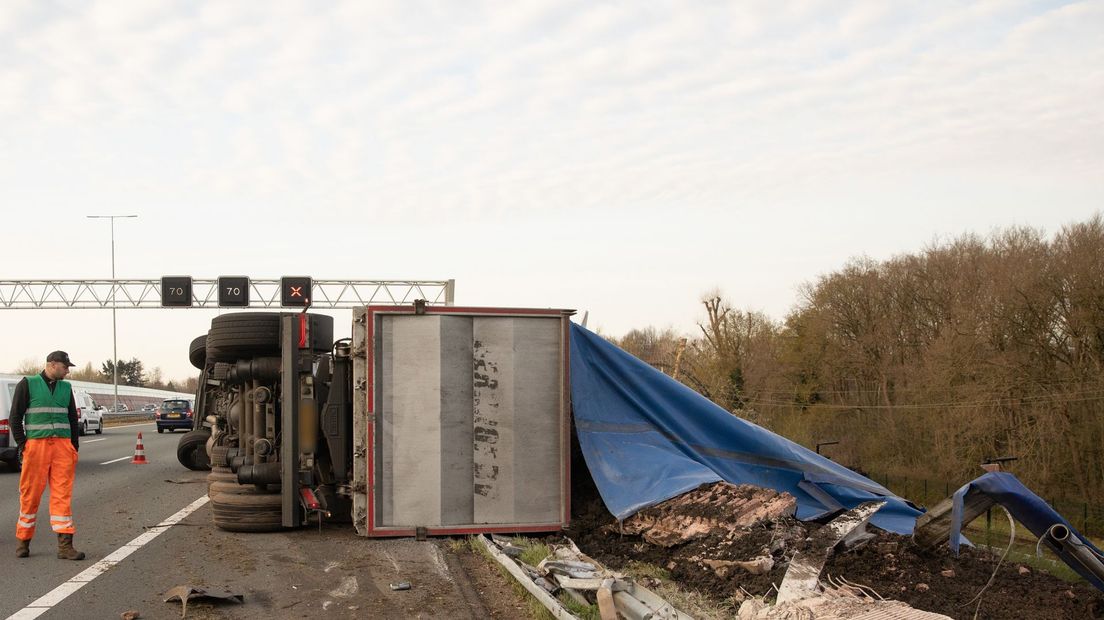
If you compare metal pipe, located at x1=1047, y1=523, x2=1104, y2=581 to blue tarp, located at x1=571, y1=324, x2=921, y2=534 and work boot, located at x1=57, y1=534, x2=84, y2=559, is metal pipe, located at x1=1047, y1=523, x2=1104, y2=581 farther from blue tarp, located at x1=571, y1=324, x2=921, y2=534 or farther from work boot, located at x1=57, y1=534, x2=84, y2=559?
work boot, located at x1=57, y1=534, x2=84, y2=559

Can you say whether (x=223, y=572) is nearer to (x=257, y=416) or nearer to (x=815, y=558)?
(x=257, y=416)

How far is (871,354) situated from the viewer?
119 feet

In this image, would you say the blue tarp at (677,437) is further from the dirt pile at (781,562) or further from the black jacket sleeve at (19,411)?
the black jacket sleeve at (19,411)

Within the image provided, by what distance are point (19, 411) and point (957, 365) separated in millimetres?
27137

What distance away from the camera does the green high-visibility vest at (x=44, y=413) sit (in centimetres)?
836

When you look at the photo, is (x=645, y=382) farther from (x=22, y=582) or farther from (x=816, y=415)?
(x=816, y=415)

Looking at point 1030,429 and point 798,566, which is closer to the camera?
point 798,566

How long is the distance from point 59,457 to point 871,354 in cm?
3244

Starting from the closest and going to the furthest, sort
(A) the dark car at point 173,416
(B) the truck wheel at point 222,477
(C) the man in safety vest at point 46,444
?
(C) the man in safety vest at point 46,444
(B) the truck wheel at point 222,477
(A) the dark car at point 173,416

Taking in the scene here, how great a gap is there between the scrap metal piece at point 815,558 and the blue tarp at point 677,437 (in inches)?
80.1

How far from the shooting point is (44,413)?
8398 millimetres

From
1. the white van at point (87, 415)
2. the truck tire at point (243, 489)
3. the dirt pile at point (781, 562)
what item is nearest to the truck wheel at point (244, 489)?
the truck tire at point (243, 489)

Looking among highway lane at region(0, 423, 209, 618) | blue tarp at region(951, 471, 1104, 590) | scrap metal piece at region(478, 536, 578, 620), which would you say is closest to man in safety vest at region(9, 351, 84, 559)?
highway lane at region(0, 423, 209, 618)

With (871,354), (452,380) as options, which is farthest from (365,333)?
(871,354)
